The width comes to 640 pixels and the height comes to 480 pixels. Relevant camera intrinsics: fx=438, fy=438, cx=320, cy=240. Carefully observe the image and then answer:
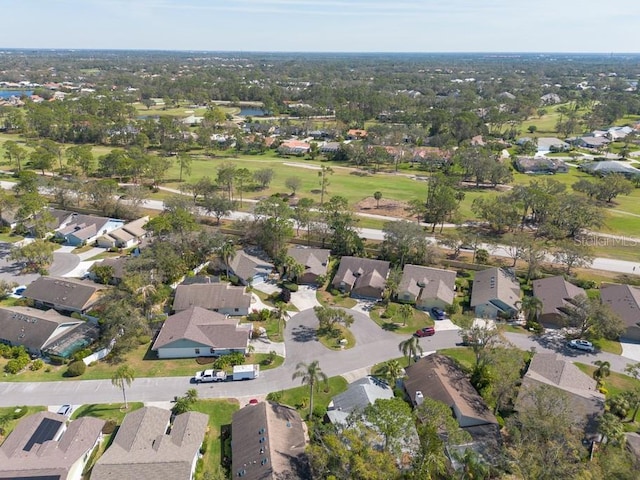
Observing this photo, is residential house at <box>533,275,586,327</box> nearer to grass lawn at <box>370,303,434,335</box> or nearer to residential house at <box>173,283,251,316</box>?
grass lawn at <box>370,303,434,335</box>

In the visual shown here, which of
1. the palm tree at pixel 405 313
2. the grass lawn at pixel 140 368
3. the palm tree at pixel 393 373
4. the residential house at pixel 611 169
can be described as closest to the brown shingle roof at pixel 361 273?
the palm tree at pixel 405 313

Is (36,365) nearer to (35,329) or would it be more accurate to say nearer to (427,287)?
(35,329)

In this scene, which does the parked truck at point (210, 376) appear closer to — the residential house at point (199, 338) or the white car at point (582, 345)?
the residential house at point (199, 338)

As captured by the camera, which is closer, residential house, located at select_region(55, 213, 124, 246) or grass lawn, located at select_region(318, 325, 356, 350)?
grass lawn, located at select_region(318, 325, 356, 350)

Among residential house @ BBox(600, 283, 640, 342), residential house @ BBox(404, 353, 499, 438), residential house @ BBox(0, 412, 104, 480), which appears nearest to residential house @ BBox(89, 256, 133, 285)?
residential house @ BBox(0, 412, 104, 480)

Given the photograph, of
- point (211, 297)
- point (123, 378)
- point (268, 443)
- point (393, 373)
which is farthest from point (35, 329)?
point (393, 373)

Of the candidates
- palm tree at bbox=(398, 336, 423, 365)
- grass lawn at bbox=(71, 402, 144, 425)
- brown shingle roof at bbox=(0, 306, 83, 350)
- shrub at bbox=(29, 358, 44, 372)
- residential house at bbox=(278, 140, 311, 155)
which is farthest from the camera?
residential house at bbox=(278, 140, 311, 155)

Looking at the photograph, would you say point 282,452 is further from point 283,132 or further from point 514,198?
point 283,132
